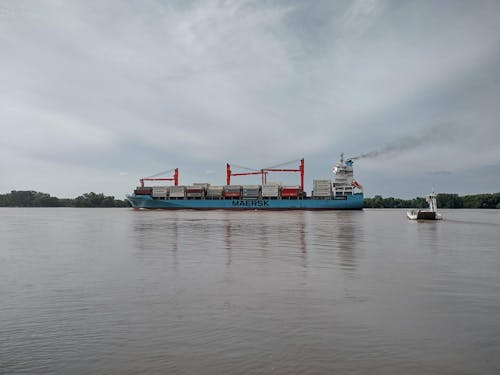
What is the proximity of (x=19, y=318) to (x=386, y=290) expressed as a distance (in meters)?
8.01

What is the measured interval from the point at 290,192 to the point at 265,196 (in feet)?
25.0

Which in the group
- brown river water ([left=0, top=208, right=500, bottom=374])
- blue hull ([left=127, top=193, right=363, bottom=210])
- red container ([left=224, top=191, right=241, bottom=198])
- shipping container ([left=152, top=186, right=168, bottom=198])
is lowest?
brown river water ([left=0, top=208, right=500, bottom=374])

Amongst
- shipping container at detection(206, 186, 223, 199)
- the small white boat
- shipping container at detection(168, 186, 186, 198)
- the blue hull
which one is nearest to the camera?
the small white boat

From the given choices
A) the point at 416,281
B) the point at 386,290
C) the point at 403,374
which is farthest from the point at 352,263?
the point at 403,374

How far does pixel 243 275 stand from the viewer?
9328 millimetres

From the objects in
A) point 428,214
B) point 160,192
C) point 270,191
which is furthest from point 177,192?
point 428,214

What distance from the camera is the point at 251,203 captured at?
9275cm

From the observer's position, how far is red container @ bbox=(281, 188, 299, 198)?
91.3 m

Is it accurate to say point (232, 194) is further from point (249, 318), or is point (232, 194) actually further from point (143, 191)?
point (249, 318)

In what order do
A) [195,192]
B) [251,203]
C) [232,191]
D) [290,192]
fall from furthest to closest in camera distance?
[195,192] → [232,191] → [251,203] → [290,192]

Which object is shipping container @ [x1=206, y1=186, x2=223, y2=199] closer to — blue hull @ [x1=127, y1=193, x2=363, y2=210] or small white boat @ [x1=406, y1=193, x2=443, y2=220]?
blue hull @ [x1=127, y1=193, x2=363, y2=210]

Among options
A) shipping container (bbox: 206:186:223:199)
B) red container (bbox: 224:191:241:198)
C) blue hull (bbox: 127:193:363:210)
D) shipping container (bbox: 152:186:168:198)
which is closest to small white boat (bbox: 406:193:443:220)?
blue hull (bbox: 127:193:363:210)

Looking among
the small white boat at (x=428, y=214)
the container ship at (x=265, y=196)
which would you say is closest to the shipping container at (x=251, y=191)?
the container ship at (x=265, y=196)

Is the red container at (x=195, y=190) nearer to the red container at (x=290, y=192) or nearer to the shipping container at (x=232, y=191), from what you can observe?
the shipping container at (x=232, y=191)
